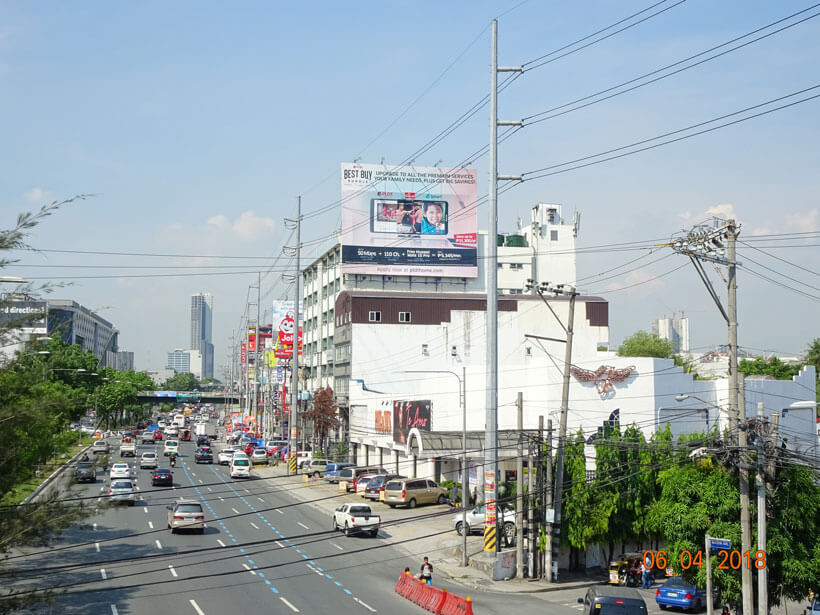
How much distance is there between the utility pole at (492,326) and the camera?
36.2 m

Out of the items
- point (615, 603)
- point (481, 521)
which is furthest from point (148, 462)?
point (615, 603)

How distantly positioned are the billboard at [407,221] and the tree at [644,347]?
39.6 metres

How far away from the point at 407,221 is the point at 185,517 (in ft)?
201

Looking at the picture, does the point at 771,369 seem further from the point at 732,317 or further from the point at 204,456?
the point at 732,317

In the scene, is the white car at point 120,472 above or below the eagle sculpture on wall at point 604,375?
below

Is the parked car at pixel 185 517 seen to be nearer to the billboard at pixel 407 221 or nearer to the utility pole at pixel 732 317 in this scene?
the utility pole at pixel 732 317

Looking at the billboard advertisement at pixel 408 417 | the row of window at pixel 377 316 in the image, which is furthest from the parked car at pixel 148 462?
the row of window at pixel 377 316

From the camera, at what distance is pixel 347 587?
1341 inches

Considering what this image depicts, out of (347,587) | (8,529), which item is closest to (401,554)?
(347,587)

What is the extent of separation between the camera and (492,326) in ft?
120

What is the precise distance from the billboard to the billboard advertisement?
31.8 metres

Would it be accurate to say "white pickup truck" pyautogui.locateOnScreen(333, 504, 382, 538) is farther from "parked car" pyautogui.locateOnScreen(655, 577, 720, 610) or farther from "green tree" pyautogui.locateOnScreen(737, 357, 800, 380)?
"green tree" pyautogui.locateOnScreen(737, 357, 800, 380)

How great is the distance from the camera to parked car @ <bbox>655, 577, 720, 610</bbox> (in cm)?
3359

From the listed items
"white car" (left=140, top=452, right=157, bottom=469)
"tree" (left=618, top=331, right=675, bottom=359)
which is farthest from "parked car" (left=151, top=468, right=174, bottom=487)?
"tree" (left=618, top=331, right=675, bottom=359)
